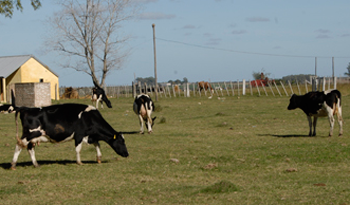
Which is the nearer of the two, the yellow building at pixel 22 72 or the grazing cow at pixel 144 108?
the grazing cow at pixel 144 108

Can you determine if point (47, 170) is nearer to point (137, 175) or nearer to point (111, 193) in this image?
point (137, 175)

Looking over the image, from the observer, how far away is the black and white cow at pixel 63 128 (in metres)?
Result: 10.7

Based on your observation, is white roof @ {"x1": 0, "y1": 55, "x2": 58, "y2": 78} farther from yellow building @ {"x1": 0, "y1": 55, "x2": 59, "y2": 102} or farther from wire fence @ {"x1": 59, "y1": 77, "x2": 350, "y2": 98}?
wire fence @ {"x1": 59, "y1": 77, "x2": 350, "y2": 98}

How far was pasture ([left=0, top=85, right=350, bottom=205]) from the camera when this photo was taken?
8.01 meters

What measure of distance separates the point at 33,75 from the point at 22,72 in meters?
1.94

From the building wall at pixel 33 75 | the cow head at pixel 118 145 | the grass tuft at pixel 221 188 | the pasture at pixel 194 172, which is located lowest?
the pasture at pixel 194 172

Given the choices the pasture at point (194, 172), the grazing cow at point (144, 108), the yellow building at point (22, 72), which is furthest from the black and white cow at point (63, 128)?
the yellow building at point (22, 72)

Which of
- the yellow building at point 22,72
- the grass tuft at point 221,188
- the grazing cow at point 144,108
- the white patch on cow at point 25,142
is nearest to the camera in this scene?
the grass tuft at point 221,188

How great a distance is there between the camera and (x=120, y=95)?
2530 inches

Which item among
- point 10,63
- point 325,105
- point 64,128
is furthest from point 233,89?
point 64,128

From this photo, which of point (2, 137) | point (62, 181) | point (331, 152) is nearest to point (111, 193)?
point (62, 181)

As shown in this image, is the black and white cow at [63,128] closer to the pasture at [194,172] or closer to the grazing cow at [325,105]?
the pasture at [194,172]

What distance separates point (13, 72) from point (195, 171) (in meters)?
45.5

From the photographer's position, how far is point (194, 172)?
10.2m
